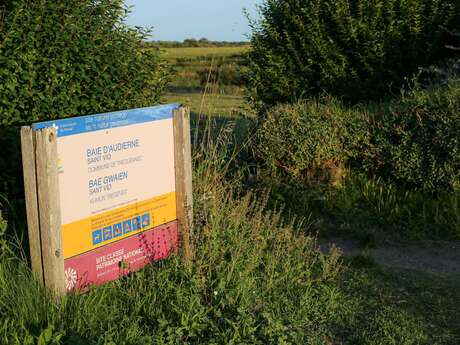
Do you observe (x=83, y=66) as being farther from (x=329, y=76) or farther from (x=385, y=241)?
(x=329, y=76)

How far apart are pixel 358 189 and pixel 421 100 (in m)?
1.38

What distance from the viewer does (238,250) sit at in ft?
18.4

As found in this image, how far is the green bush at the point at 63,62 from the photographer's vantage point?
6.05 metres

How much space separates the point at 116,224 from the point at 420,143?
15.8 ft

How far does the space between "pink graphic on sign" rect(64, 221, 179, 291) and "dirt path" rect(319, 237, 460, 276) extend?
7.88ft

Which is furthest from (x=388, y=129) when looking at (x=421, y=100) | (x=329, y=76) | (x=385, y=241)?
(x=329, y=76)

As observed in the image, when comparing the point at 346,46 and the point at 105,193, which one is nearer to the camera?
the point at 105,193

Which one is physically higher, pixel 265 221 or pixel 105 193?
pixel 105 193

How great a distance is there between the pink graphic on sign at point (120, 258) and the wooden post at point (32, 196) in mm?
198

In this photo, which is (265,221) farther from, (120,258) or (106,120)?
(106,120)

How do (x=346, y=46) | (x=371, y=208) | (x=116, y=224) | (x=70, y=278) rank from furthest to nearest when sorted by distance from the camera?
(x=346, y=46) → (x=371, y=208) → (x=116, y=224) → (x=70, y=278)

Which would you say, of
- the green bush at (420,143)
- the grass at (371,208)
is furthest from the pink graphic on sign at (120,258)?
the green bush at (420,143)

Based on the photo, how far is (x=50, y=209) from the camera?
15.0 feet

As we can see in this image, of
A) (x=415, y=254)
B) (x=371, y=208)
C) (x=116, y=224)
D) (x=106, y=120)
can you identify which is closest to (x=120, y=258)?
(x=116, y=224)
